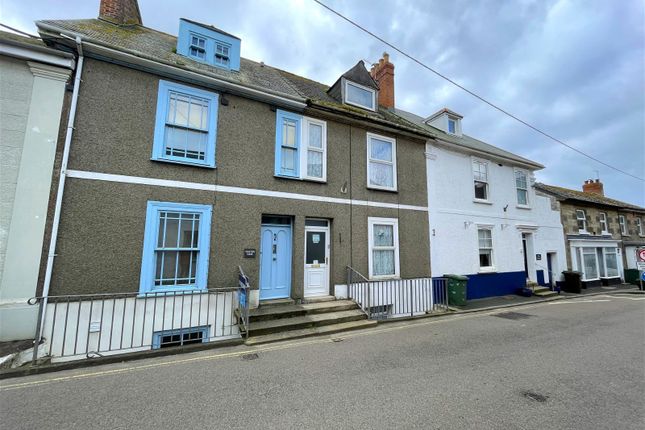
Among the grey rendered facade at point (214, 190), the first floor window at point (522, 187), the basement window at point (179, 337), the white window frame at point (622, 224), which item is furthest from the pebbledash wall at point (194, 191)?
the white window frame at point (622, 224)

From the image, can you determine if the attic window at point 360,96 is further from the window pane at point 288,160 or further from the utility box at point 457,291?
the utility box at point 457,291

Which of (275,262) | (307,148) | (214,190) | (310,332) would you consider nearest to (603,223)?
(307,148)

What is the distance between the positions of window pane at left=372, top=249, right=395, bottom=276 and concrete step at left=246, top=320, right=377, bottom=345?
2265 mm

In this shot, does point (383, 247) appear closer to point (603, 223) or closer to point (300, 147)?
point (300, 147)

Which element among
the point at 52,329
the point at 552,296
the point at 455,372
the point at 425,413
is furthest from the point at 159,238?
the point at 552,296

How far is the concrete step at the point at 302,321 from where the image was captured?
20.4ft

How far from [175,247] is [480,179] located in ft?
43.4

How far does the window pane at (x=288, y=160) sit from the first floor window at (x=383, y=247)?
3243 millimetres

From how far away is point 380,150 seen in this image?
1007cm

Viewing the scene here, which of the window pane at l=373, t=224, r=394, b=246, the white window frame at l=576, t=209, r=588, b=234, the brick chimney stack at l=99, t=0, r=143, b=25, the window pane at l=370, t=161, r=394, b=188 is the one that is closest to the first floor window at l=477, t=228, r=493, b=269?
the window pane at l=373, t=224, r=394, b=246

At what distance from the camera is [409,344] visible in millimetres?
5957

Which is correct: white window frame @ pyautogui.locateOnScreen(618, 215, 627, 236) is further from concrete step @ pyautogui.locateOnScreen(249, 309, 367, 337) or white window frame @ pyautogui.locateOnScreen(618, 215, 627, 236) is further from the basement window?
the basement window

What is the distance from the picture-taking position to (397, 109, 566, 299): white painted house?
11.3 metres

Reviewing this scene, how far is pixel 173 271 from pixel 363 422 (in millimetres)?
5327
